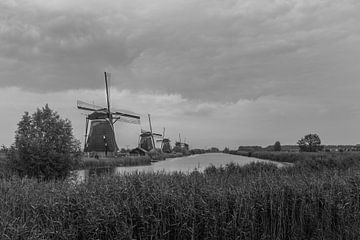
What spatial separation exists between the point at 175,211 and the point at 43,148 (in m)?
10.2

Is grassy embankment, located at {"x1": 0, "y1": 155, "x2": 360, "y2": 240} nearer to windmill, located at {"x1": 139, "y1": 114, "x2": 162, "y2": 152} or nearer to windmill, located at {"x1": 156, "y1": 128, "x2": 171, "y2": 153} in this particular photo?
windmill, located at {"x1": 139, "y1": 114, "x2": 162, "y2": 152}

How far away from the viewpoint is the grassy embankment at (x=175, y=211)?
6141 millimetres

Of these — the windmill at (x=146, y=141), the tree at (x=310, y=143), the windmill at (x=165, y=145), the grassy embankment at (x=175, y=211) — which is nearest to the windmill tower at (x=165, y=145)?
the windmill at (x=165, y=145)

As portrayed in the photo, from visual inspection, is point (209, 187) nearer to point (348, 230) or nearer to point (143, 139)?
point (348, 230)

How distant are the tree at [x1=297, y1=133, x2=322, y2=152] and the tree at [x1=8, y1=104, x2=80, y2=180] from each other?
299ft

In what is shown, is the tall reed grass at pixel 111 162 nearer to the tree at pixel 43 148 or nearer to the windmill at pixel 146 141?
the tree at pixel 43 148

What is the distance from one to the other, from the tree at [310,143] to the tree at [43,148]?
91.1 meters

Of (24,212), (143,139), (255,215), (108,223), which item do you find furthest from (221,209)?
(143,139)

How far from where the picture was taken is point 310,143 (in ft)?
328

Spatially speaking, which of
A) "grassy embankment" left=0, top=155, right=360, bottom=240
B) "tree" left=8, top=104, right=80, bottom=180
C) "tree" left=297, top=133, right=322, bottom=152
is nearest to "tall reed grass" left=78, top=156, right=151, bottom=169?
"tree" left=8, top=104, right=80, bottom=180

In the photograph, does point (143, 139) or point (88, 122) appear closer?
point (88, 122)

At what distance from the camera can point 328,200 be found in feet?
25.2

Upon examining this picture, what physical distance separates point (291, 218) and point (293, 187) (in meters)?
0.78

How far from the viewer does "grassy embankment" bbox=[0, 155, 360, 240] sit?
6141 mm
